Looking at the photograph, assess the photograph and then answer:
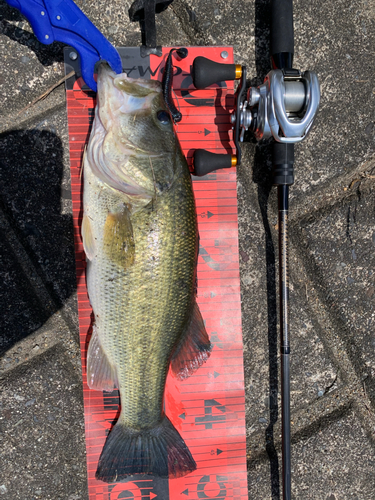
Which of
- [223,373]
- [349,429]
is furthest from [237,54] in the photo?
[349,429]

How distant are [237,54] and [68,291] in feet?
5.73

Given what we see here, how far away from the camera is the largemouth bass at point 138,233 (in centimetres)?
159

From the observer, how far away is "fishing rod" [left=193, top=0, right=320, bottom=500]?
1.70m

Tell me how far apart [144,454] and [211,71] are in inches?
83.1

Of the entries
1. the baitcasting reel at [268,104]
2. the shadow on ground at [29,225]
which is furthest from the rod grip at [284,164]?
the shadow on ground at [29,225]

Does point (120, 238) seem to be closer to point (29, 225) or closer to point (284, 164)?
point (29, 225)

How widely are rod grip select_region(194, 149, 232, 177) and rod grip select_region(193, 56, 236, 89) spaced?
383 millimetres

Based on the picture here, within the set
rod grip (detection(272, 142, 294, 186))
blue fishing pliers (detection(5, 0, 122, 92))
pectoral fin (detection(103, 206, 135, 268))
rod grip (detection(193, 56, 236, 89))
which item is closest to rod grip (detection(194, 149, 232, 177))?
rod grip (detection(272, 142, 294, 186))

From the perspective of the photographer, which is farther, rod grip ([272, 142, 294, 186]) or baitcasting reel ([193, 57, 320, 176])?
rod grip ([272, 142, 294, 186])

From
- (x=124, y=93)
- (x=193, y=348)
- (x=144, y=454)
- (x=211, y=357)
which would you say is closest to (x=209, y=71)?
(x=124, y=93)

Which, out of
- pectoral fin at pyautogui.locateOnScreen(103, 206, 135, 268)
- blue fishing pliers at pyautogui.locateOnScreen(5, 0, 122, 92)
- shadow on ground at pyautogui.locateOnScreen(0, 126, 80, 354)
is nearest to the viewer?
pectoral fin at pyautogui.locateOnScreen(103, 206, 135, 268)

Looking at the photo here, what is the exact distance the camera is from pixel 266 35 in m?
2.09

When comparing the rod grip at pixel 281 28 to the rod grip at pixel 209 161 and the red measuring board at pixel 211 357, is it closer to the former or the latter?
the red measuring board at pixel 211 357

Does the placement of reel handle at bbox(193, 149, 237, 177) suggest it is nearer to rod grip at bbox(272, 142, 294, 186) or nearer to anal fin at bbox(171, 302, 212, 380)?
rod grip at bbox(272, 142, 294, 186)
